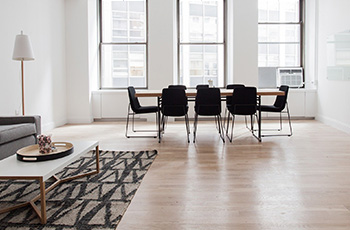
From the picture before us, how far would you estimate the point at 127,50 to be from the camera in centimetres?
873

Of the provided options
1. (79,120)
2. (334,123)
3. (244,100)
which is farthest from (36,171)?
(334,123)

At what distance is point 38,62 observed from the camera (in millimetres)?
6430

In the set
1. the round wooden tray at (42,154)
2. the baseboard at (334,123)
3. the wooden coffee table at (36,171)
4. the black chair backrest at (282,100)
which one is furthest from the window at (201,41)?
the wooden coffee table at (36,171)

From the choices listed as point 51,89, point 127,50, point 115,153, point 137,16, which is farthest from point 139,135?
point 137,16

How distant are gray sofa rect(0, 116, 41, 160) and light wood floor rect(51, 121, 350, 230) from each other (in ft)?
3.72

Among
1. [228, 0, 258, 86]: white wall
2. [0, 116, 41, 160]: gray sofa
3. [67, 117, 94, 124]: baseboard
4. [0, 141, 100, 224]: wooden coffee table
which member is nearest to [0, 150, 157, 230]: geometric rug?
[0, 141, 100, 224]: wooden coffee table

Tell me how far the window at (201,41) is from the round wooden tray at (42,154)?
5847 mm

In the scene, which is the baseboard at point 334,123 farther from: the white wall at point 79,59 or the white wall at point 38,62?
the white wall at point 38,62

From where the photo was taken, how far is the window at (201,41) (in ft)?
28.7

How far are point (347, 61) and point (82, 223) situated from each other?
5.58 m

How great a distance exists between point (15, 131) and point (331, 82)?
6.02 metres

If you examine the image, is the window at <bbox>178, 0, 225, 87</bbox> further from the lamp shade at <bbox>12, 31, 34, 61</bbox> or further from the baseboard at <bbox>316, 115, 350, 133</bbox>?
the lamp shade at <bbox>12, 31, 34, 61</bbox>

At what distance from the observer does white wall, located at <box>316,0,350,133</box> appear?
252 inches

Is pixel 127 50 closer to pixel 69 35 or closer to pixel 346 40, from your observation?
pixel 69 35
